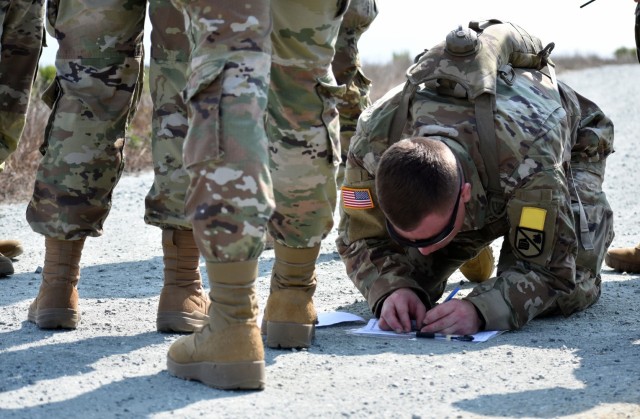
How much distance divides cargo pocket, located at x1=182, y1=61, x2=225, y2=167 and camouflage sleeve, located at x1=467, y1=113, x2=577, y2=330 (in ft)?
4.50

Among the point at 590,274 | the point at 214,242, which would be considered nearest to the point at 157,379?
the point at 214,242

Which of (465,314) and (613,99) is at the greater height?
(613,99)

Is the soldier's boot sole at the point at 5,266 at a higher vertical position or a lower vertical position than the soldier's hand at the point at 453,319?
lower

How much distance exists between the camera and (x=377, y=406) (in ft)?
10.0

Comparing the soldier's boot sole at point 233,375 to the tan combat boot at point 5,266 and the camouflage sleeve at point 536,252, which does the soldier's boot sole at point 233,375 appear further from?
the tan combat boot at point 5,266

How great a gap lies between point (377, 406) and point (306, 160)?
79 cm

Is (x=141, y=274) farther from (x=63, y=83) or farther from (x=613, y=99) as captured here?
(x=613, y=99)

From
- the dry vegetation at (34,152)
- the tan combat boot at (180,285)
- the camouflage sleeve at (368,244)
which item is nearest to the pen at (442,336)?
the camouflage sleeve at (368,244)

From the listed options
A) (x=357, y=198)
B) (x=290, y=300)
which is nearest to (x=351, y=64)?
(x=357, y=198)

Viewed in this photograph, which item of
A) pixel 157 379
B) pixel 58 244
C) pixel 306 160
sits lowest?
pixel 157 379

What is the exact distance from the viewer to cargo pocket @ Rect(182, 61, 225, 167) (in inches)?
115

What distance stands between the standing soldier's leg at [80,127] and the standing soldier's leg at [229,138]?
2.51ft

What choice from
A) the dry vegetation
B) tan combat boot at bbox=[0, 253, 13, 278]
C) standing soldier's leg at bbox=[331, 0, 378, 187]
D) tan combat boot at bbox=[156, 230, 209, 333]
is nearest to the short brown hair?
tan combat boot at bbox=[156, 230, 209, 333]

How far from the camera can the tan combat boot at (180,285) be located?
381cm
